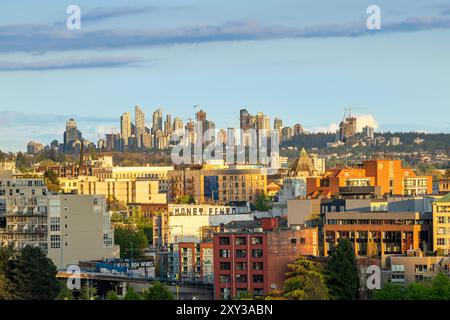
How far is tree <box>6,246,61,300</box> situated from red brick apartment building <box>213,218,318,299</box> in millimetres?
4129

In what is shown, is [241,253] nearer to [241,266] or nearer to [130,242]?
[241,266]

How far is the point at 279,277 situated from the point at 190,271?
9.38m

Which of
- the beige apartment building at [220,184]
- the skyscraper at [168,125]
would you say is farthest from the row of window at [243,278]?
the skyscraper at [168,125]

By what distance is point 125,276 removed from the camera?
60.7 m

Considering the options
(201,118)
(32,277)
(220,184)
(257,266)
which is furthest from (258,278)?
(201,118)

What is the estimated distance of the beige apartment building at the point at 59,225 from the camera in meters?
68.2

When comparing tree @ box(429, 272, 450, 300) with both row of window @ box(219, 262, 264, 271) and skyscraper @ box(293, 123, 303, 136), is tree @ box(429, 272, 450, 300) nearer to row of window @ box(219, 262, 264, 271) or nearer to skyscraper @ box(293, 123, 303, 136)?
row of window @ box(219, 262, 264, 271)

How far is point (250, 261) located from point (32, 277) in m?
5.66

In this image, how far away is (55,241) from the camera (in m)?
68.4

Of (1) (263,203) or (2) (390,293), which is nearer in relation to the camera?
(2) (390,293)

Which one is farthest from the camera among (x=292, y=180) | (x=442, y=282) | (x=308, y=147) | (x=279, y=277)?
(x=308, y=147)

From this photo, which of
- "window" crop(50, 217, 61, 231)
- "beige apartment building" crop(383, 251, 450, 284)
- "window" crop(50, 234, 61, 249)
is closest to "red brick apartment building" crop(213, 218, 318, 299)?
"beige apartment building" crop(383, 251, 450, 284)
